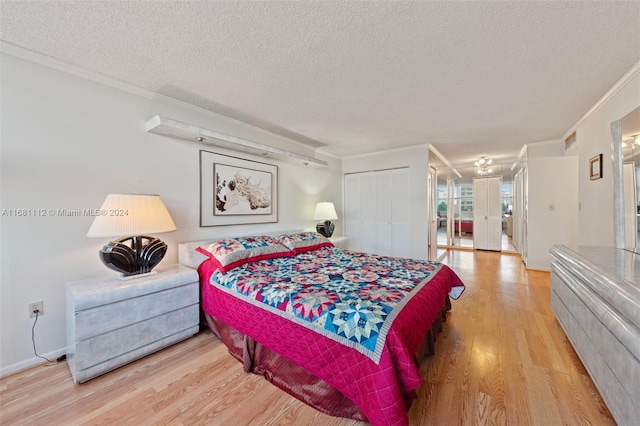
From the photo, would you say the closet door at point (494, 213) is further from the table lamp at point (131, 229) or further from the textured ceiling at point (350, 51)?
the table lamp at point (131, 229)

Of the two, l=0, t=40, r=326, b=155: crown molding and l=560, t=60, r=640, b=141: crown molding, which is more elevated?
l=0, t=40, r=326, b=155: crown molding

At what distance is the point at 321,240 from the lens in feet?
11.5

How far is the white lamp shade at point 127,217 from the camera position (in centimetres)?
188

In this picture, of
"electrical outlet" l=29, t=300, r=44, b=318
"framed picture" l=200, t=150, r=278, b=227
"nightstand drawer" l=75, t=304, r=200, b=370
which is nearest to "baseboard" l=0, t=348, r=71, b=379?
"electrical outlet" l=29, t=300, r=44, b=318

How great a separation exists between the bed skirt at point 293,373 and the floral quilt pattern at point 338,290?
0.34 metres

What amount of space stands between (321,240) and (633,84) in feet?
10.8

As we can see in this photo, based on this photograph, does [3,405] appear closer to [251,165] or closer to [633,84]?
[251,165]

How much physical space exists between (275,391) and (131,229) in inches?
63.0

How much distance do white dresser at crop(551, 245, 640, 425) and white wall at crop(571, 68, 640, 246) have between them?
2.15ft

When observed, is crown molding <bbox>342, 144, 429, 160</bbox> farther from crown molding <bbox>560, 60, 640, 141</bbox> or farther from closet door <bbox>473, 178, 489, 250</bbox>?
closet door <bbox>473, 178, 489, 250</bbox>

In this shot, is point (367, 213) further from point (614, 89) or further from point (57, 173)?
point (57, 173)

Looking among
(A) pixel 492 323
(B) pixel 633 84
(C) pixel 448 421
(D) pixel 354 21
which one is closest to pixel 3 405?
(C) pixel 448 421

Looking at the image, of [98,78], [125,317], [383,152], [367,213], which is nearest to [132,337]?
[125,317]

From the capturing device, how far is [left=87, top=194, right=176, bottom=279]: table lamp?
1.91 m
